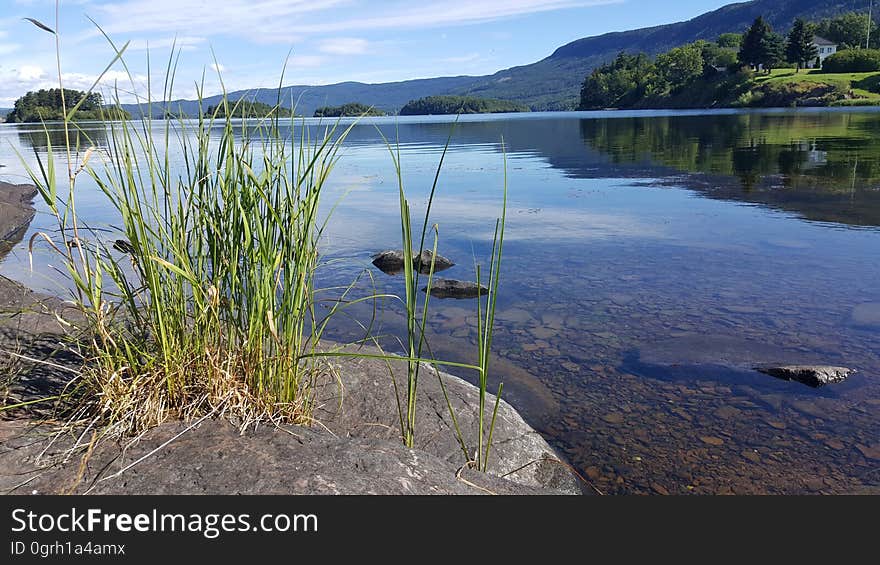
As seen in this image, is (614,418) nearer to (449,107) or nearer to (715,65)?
(715,65)

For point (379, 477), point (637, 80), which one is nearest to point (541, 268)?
point (379, 477)

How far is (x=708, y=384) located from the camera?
18.4ft

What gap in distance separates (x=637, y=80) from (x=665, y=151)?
377ft

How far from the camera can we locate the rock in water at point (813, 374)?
5449 mm

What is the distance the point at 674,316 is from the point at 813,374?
1884mm

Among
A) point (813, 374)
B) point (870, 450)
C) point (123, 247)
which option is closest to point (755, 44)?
point (813, 374)

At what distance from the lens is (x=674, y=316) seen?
7.25 meters

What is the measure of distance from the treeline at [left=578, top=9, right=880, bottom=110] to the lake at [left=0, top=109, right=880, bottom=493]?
92.1m

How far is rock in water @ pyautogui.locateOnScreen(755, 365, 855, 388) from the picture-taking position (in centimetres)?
545

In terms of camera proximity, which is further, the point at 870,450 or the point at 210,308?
the point at 870,450

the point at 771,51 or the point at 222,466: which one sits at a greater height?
the point at 771,51

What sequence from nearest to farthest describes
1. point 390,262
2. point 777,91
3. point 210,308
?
point 210,308, point 390,262, point 777,91

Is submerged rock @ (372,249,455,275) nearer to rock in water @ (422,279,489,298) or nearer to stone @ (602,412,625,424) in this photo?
rock in water @ (422,279,489,298)

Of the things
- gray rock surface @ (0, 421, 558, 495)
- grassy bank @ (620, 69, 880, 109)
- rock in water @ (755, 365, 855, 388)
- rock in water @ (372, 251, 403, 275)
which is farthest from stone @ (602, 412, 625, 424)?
grassy bank @ (620, 69, 880, 109)
